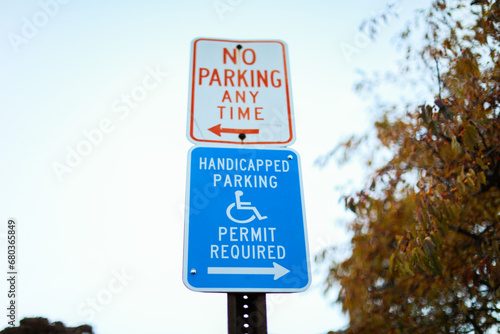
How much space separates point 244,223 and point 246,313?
37cm

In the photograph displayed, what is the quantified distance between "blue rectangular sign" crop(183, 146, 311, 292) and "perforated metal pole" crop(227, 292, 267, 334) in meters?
0.06

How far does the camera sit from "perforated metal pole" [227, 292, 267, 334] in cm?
175

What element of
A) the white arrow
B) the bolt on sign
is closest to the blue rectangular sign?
the white arrow

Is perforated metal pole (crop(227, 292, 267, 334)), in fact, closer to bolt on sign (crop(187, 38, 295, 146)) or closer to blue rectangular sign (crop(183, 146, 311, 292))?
blue rectangular sign (crop(183, 146, 311, 292))

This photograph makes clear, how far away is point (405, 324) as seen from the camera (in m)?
5.38

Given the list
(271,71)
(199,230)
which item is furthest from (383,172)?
(199,230)

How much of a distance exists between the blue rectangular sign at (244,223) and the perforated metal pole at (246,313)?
0.18ft

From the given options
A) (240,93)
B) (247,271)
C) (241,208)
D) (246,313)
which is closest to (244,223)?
(241,208)

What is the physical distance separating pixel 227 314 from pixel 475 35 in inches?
145

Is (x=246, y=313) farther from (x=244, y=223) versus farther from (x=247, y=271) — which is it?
(x=244, y=223)

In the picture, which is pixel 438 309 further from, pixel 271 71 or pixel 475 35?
pixel 271 71

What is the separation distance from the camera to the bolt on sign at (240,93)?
7.20 ft

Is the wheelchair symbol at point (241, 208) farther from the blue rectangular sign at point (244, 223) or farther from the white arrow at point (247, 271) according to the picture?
the white arrow at point (247, 271)

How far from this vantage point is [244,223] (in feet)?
6.17
